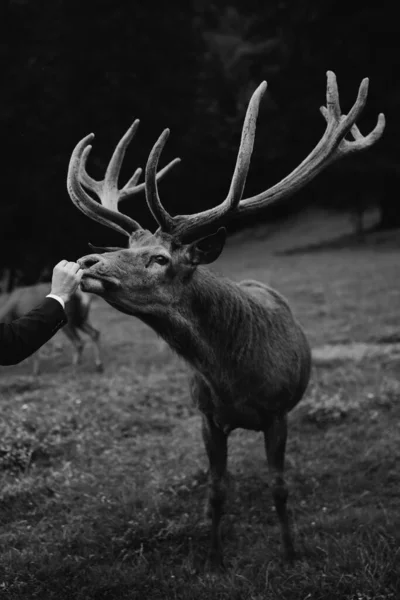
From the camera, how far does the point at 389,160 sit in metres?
21.6

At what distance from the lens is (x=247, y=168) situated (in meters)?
3.97

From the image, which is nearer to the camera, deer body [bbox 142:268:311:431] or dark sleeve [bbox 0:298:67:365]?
dark sleeve [bbox 0:298:67:365]

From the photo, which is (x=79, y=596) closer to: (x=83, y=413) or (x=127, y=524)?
(x=127, y=524)

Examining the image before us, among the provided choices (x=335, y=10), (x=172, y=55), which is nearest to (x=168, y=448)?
(x=172, y=55)

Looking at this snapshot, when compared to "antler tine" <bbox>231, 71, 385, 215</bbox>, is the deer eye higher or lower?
lower

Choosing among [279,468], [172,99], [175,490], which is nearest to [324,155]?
[279,468]

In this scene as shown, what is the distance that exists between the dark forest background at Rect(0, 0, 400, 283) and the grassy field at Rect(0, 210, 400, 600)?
2.93 m

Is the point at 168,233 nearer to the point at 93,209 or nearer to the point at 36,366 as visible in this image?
the point at 93,209

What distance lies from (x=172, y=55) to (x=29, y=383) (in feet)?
30.2

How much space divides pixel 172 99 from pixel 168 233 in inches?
394

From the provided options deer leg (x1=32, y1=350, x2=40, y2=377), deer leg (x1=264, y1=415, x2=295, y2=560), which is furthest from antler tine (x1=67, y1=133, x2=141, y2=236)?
deer leg (x1=32, y1=350, x2=40, y2=377)

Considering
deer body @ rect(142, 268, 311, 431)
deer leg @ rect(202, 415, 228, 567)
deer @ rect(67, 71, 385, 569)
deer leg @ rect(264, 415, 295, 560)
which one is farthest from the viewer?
deer leg @ rect(202, 415, 228, 567)

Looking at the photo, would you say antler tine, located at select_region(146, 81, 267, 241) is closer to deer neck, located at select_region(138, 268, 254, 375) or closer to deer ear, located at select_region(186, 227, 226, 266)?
deer ear, located at select_region(186, 227, 226, 266)

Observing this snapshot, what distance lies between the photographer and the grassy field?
162 inches
